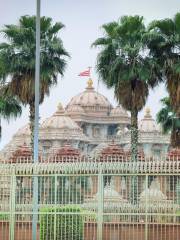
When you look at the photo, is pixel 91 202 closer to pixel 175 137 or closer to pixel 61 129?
pixel 175 137

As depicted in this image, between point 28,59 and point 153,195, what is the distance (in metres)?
11.3

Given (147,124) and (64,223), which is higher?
(147,124)

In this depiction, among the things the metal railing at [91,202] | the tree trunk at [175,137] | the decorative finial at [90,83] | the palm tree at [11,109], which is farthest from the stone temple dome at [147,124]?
the metal railing at [91,202]

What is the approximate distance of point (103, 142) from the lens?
295ft

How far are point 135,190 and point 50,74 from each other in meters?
10.8

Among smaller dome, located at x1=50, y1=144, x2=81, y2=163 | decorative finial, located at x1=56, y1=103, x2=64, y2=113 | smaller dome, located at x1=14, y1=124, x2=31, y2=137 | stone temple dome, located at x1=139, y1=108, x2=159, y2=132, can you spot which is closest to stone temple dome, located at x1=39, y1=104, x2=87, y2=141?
decorative finial, located at x1=56, y1=103, x2=64, y2=113

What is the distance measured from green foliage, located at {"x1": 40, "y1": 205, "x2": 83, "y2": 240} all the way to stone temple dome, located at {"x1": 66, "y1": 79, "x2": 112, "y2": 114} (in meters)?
79.0

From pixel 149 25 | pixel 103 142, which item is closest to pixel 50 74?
pixel 149 25

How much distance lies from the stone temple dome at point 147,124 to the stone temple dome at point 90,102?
24.1 ft

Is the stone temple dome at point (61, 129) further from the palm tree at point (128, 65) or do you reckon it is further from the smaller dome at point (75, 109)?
the palm tree at point (128, 65)

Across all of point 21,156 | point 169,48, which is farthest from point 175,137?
point 169,48

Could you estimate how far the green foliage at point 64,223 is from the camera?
1705 centimetres

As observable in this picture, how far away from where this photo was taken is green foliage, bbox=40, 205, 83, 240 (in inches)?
671

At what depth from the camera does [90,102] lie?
96812 mm
